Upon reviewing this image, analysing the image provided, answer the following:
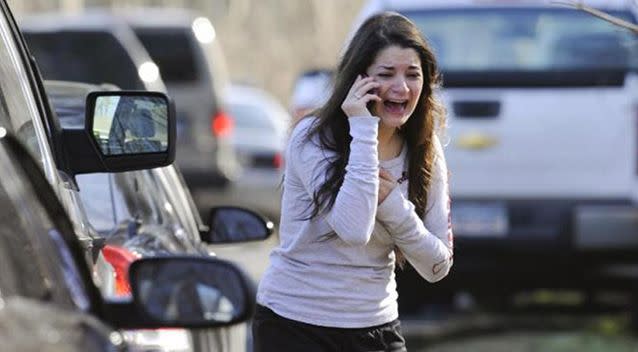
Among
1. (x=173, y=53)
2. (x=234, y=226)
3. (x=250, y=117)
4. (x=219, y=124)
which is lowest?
(x=250, y=117)

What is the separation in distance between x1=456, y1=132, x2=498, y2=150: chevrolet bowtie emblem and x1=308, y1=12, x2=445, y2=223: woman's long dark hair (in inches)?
244

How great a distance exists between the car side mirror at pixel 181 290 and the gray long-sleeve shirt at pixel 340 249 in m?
1.28

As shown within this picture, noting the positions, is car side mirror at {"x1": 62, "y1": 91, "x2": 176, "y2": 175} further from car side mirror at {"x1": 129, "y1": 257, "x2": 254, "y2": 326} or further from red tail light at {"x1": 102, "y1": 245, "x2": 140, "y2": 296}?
car side mirror at {"x1": 129, "y1": 257, "x2": 254, "y2": 326}

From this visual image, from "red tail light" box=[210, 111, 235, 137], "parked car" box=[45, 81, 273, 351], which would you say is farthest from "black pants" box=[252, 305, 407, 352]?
"red tail light" box=[210, 111, 235, 137]

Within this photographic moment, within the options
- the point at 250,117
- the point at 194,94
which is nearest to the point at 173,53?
the point at 194,94

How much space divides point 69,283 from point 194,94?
610 inches

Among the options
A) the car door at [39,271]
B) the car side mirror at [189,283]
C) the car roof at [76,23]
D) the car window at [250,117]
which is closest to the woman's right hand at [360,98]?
the car side mirror at [189,283]

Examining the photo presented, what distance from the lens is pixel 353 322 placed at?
211 inches

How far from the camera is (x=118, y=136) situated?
5617 mm

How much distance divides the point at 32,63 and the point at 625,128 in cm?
619

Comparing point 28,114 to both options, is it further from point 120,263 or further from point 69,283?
point 69,283

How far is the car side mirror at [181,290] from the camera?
3771 millimetres

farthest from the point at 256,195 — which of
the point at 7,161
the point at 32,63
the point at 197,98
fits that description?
the point at 7,161

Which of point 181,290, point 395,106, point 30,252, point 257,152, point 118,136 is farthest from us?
point 257,152
